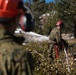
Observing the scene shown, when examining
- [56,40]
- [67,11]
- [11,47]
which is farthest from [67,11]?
[11,47]

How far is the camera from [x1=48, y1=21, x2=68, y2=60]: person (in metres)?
12.0

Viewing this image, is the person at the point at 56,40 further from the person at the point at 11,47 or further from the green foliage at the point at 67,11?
the green foliage at the point at 67,11

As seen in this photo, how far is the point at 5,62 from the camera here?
221cm

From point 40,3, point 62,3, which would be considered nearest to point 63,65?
point 62,3

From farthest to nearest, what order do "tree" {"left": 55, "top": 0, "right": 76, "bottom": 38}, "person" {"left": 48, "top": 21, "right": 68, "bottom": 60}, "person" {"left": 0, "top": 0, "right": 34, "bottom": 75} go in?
"tree" {"left": 55, "top": 0, "right": 76, "bottom": 38} < "person" {"left": 48, "top": 21, "right": 68, "bottom": 60} < "person" {"left": 0, "top": 0, "right": 34, "bottom": 75}

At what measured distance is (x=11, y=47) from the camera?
89.8 inches

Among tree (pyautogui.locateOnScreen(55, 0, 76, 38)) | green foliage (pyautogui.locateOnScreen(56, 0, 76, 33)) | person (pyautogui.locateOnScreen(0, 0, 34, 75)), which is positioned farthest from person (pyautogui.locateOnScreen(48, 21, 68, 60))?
green foliage (pyautogui.locateOnScreen(56, 0, 76, 33))

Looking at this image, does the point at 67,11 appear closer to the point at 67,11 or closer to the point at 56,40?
the point at 67,11

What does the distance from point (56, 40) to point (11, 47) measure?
389 inches

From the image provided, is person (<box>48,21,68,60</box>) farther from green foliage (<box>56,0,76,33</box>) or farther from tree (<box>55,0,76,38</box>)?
green foliage (<box>56,0,76,33</box>)

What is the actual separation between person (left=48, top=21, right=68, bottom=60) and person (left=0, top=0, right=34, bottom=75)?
9.45m

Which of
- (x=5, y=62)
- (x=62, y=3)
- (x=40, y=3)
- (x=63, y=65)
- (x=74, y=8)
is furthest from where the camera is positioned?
(x=40, y=3)

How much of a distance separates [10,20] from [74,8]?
24273 millimetres

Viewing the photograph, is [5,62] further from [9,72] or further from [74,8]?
[74,8]
